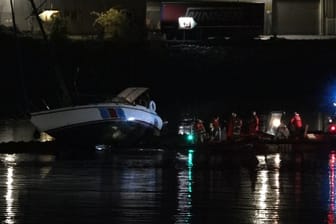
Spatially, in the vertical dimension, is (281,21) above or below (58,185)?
above

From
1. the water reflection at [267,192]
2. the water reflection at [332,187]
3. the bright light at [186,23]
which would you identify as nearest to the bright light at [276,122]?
the water reflection at [332,187]

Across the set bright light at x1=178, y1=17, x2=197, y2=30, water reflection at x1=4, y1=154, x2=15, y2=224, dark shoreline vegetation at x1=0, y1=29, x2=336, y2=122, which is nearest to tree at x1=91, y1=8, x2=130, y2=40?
dark shoreline vegetation at x1=0, y1=29, x2=336, y2=122

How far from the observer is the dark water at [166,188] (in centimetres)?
1308

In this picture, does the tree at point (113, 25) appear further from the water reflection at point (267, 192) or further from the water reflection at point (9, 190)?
the water reflection at point (267, 192)

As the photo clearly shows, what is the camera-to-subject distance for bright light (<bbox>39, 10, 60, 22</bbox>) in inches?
2030

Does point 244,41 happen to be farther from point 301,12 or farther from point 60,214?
point 60,214

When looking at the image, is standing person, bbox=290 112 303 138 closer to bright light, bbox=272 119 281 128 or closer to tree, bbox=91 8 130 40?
bright light, bbox=272 119 281 128

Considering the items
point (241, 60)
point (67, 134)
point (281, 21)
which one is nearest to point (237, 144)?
point (67, 134)

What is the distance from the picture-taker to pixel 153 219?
41.9 ft

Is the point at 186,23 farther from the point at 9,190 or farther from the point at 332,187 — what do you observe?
the point at 9,190

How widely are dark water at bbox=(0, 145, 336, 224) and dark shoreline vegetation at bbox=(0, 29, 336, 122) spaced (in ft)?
87.9

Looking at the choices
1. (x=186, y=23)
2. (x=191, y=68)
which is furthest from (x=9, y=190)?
(x=186, y=23)

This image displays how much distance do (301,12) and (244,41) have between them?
697 cm

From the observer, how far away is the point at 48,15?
172 feet
